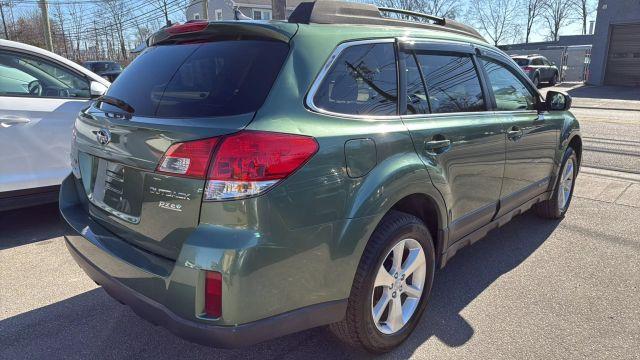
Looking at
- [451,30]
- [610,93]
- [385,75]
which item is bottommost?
[610,93]

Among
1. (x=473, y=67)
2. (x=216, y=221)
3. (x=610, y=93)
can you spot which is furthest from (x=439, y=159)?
(x=610, y=93)

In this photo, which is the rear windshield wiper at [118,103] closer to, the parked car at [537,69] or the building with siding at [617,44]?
the parked car at [537,69]

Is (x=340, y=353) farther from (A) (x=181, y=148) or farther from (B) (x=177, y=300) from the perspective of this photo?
(A) (x=181, y=148)

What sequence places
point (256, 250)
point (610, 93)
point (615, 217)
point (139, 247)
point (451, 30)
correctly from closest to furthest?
point (256, 250), point (139, 247), point (451, 30), point (615, 217), point (610, 93)

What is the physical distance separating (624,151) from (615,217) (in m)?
4.57

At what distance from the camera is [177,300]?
1.93 m

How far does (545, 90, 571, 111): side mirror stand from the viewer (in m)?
4.10

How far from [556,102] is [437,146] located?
2166mm

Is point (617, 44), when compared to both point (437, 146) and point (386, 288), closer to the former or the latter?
point (437, 146)

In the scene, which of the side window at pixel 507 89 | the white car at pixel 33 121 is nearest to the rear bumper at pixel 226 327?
the side window at pixel 507 89

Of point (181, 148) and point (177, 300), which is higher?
point (181, 148)

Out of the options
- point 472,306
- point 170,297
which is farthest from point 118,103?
point 472,306

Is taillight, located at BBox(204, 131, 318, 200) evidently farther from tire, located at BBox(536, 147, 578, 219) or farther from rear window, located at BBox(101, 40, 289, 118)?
tire, located at BBox(536, 147, 578, 219)

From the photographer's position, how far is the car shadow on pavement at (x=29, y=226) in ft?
14.0
